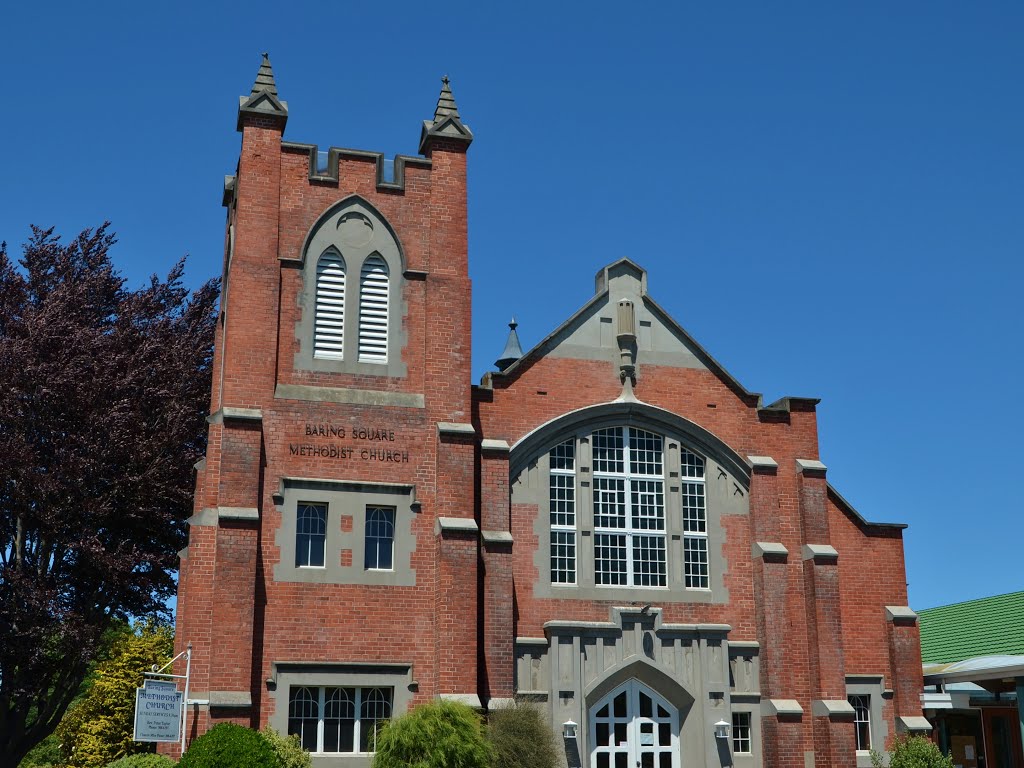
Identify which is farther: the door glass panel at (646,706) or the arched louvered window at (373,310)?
the door glass panel at (646,706)

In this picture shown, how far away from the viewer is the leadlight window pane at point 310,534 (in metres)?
24.3

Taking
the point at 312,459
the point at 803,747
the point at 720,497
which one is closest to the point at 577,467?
the point at 720,497

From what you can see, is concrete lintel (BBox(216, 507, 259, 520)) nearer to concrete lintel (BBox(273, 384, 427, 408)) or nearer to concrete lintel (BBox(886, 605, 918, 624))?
concrete lintel (BBox(273, 384, 427, 408))

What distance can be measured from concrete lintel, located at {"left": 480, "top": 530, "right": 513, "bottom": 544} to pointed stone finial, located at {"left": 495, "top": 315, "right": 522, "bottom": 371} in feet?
56.2

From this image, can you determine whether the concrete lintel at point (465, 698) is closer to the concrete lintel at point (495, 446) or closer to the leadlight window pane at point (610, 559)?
the leadlight window pane at point (610, 559)

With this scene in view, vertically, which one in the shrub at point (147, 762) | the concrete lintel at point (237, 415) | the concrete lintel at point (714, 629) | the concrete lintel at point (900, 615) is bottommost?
the shrub at point (147, 762)

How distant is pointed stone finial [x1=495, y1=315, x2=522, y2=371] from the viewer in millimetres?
42562

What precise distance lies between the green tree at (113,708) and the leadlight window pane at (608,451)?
558 inches

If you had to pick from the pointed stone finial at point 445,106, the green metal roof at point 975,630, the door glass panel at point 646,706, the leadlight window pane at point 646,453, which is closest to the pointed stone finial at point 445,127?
the pointed stone finial at point 445,106

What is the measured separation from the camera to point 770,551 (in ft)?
89.1

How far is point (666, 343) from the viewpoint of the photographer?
93.0ft

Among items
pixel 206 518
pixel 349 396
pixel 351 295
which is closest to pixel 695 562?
pixel 349 396

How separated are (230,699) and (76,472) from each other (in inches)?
360

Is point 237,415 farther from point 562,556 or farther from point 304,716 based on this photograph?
point 562,556
